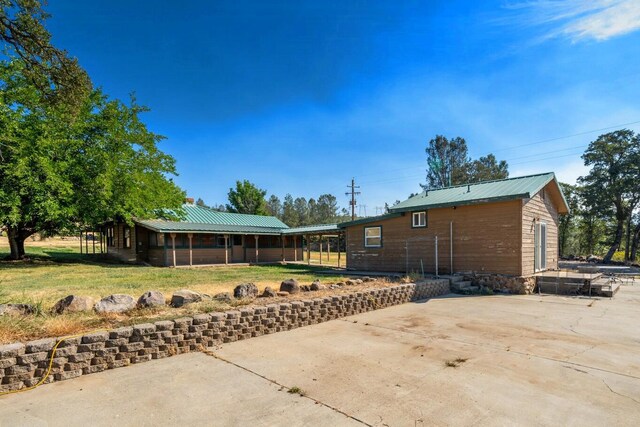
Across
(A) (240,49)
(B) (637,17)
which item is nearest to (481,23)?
Answer: (B) (637,17)

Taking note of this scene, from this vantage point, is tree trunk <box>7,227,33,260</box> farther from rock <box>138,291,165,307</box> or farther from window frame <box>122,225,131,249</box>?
rock <box>138,291,165,307</box>

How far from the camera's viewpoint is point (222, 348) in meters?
5.30

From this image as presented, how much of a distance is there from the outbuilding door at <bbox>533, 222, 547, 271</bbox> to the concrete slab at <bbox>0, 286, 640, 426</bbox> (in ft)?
22.1

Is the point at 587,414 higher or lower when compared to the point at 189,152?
lower

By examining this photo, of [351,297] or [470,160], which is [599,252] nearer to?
[470,160]

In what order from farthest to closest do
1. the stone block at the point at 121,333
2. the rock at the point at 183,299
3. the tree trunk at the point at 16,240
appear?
1. the tree trunk at the point at 16,240
2. the rock at the point at 183,299
3. the stone block at the point at 121,333

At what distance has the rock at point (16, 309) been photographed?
4.94 meters

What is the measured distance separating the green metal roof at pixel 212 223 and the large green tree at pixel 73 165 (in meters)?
1.23

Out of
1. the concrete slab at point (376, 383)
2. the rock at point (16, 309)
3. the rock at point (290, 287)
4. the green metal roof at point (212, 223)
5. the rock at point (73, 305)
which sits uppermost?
the green metal roof at point (212, 223)

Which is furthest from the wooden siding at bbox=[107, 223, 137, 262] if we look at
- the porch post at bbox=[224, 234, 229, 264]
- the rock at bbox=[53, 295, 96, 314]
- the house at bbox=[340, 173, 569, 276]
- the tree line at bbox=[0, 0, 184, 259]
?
the rock at bbox=[53, 295, 96, 314]

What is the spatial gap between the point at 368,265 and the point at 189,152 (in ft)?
54.4

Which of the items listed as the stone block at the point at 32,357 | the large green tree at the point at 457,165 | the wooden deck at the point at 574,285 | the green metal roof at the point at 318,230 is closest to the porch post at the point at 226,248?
the green metal roof at the point at 318,230

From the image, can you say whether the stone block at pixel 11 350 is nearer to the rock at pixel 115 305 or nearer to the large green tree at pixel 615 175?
the rock at pixel 115 305

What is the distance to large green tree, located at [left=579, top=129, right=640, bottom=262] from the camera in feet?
82.1
